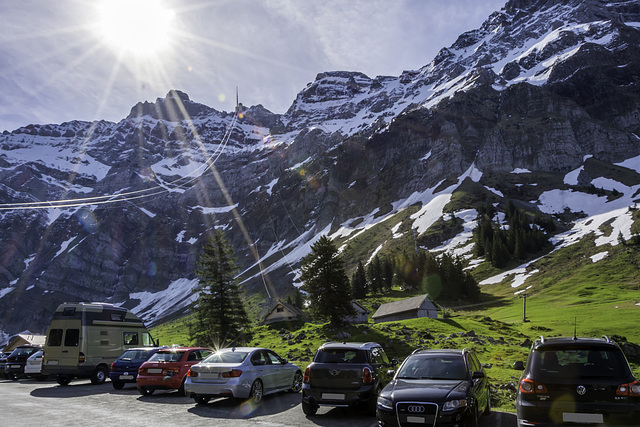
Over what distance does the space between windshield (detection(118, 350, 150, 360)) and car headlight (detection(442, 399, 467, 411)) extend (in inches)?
658

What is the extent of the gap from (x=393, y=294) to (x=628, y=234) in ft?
197

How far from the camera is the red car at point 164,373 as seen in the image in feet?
57.1

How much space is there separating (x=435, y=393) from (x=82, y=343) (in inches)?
805

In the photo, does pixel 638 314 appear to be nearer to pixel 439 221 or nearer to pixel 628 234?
pixel 628 234

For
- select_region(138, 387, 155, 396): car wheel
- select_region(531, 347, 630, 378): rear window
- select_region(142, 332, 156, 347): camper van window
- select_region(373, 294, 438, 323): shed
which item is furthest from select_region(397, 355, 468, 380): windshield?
select_region(373, 294, 438, 323): shed

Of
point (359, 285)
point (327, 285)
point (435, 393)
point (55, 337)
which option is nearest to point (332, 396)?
point (435, 393)

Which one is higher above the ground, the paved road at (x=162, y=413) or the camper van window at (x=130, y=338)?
the camper van window at (x=130, y=338)

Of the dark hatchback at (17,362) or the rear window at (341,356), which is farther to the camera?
the dark hatchback at (17,362)

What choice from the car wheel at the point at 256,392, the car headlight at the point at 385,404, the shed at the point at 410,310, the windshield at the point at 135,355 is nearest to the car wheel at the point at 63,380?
the windshield at the point at 135,355

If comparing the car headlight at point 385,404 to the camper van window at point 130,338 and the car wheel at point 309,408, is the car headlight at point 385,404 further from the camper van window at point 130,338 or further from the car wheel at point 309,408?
the camper van window at point 130,338

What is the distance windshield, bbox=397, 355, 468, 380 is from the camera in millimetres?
11117

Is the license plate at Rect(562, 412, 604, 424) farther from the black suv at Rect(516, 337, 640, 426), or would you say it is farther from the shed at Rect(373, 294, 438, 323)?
the shed at Rect(373, 294, 438, 323)

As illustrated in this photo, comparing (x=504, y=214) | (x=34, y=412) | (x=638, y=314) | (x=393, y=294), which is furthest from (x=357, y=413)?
(x=504, y=214)

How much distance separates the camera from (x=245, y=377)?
14555 mm
